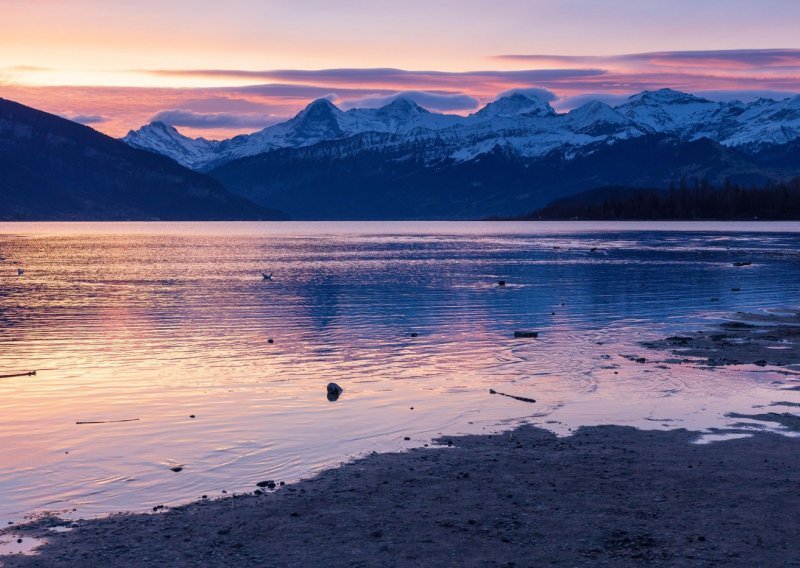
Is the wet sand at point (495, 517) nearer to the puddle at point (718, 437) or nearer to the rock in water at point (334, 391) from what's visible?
the puddle at point (718, 437)

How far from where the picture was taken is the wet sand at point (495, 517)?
15.8 m

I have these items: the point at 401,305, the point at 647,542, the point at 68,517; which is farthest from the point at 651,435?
the point at 401,305

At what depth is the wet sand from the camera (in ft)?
51.9

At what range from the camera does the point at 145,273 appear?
104 metres

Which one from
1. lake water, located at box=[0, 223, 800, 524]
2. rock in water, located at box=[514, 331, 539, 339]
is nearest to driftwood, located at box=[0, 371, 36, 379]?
lake water, located at box=[0, 223, 800, 524]

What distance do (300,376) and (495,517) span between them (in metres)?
18.1

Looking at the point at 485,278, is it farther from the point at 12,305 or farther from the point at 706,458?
the point at 706,458

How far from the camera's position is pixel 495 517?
58.3 ft

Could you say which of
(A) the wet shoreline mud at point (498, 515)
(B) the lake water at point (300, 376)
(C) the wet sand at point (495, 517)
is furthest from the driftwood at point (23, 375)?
(C) the wet sand at point (495, 517)

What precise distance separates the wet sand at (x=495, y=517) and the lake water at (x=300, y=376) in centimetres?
192

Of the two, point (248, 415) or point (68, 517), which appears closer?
point (68, 517)

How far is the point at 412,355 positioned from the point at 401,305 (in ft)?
82.3

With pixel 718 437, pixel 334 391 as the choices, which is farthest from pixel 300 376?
pixel 718 437

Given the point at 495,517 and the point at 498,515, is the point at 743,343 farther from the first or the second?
the point at 495,517
